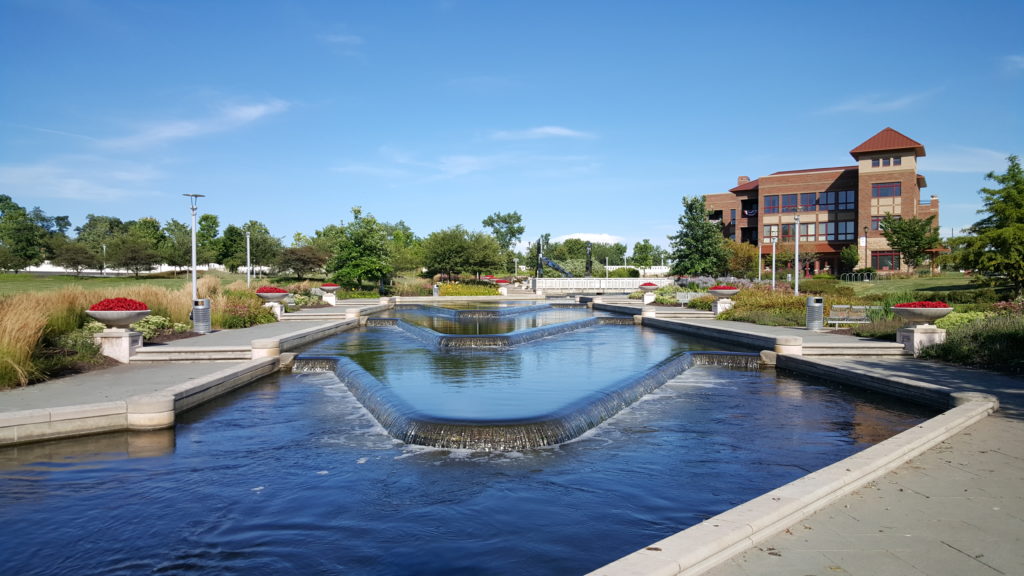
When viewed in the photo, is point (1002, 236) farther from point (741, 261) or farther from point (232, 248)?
point (232, 248)

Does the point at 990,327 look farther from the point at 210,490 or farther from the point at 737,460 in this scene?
the point at 210,490

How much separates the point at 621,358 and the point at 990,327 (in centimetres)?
794

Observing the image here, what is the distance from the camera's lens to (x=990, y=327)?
13.9 metres

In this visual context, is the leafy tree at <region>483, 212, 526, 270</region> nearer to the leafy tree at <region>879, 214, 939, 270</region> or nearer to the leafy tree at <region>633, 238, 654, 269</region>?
the leafy tree at <region>633, 238, 654, 269</region>

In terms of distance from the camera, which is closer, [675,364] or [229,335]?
[675,364]

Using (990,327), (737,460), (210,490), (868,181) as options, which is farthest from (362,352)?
(868,181)

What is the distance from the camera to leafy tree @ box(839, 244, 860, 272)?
5434cm

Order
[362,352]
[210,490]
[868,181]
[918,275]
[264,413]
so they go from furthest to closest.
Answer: [868,181]
[918,275]
[362,352]
[264,413]
[210,490]

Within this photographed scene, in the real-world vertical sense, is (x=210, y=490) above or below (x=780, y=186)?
below

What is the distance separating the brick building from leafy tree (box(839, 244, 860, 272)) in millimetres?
1258

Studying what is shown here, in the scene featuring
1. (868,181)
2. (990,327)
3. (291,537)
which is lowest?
(291,537)

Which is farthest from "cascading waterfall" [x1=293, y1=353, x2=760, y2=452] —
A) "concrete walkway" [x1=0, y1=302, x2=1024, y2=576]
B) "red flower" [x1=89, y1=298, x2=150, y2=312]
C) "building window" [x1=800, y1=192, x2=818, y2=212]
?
"building window" [x1=800, y1=192, x2=818, y2=212]

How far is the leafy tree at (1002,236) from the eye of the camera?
22.6 metres

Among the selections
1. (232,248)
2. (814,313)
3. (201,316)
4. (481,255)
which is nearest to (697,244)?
(481,255)
